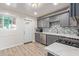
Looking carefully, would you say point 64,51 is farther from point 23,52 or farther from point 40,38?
point 40,38

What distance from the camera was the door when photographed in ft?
20.9

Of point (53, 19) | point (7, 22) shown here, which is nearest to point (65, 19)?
point (53, 19)

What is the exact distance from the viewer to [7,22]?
5.02 meters

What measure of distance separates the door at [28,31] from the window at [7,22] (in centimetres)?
120

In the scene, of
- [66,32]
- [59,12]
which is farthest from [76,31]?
[59,12]

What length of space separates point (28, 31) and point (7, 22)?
205 centimetres

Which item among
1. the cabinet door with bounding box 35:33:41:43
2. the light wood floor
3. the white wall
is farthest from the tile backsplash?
the white wall

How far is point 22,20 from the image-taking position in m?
Answer: 6.02

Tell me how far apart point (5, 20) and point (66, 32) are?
Result: 139 inches

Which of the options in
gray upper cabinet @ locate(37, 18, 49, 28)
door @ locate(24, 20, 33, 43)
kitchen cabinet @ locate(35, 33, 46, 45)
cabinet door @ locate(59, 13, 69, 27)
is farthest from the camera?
door @ locate(24, 20, 33, 43)

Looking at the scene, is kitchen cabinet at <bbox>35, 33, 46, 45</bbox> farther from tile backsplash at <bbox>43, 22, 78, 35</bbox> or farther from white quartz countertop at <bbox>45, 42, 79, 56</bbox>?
white quartz countertop at <bbox>45, 42, 79, 56</bbox>

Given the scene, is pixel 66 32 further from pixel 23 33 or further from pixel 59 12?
pixel 23 33

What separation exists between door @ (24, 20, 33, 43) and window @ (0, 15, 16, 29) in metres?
1.20

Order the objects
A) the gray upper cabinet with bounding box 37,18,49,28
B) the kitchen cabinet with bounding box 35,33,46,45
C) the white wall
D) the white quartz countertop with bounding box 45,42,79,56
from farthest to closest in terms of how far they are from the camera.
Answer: the gray upper cabinet with bounding box 37,18,49,28, the kitchen cabinet with bounding box 35,33,46,45, the white wall, the white quartz countertop with bounding box 45,42,79,56
